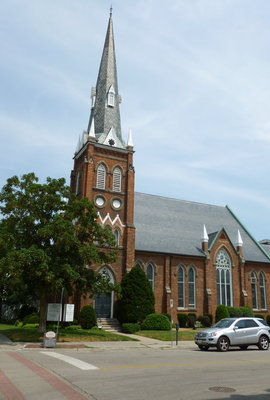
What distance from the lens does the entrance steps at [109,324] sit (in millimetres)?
30000

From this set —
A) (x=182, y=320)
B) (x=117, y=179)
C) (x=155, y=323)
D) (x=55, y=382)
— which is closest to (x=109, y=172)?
(x=117, y=179)

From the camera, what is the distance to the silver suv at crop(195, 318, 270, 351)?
18.3 metres

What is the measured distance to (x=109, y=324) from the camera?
30.5 metres

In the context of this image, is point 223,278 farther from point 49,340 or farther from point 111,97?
point 49,340

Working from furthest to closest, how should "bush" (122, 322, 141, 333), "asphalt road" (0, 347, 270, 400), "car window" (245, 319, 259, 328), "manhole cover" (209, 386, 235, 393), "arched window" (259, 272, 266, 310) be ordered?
1. "arched window" (259, 272, 266, 310)
2. "bush" (122, 322, 141, 333)
3. "car window" (245, 319, 259, 328)
4. "manhole cover" (209, 386, 235, 393)
5. "asphalt road" (0, 347, 270, 400)

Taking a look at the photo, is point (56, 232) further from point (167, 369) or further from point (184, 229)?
point (184, 229)

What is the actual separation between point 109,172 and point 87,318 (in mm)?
13440

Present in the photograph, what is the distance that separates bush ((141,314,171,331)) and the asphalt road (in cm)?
1446

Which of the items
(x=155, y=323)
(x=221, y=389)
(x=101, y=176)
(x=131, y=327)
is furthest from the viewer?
(x=101, y=176)

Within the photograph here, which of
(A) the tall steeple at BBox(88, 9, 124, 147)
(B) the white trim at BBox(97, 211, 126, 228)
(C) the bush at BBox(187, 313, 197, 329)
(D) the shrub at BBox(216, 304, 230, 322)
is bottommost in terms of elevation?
(C) the bush at BBox(187, 313, 197, 329)

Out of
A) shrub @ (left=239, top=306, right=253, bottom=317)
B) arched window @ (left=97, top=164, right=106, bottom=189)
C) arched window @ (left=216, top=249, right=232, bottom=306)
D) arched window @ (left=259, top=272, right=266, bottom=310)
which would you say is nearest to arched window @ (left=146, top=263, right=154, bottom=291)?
arched window @ (left=216, top=249, right=232, bottom=306)

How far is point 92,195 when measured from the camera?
1324 inches

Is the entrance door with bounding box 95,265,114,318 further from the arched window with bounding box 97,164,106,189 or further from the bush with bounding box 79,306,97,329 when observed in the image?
the arched window with bounding box 97,164,106,189

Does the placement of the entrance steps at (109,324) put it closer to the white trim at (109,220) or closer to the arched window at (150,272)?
the arched window at (150,272)
